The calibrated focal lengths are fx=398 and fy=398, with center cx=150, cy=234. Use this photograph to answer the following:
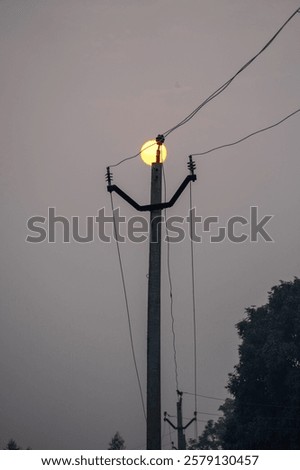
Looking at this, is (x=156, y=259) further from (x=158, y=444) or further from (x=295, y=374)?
(x=295, y=374)

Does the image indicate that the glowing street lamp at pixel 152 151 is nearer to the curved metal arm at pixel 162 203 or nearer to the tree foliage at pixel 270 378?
the curved metal arm at pixel 162 203

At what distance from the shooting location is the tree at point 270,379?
54.3ft

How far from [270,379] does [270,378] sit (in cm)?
5

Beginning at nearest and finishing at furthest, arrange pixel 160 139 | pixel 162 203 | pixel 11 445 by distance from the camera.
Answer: pixel 162 203
pixel 160 139
pixel 11 445

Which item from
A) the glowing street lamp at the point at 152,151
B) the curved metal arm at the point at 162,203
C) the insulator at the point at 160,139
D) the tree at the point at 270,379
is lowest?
the tree at the point at 270,379

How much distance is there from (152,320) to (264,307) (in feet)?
55.6

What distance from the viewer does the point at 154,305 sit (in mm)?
5594

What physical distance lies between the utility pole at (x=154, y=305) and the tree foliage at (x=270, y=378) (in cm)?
1320

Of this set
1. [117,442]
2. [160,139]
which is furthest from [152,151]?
[117,442]

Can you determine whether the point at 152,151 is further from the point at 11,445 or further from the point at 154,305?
the point at 11,445

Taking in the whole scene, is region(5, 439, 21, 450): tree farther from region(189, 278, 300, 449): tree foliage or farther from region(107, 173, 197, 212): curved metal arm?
region(107, 173, 197, 212): curved metal arm

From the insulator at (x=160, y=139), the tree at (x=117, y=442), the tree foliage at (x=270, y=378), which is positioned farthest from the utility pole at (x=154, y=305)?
the tree at (x=117, y=442)

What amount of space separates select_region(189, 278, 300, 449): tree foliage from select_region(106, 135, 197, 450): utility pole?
1320 centimetres

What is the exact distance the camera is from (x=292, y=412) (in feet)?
52.9
